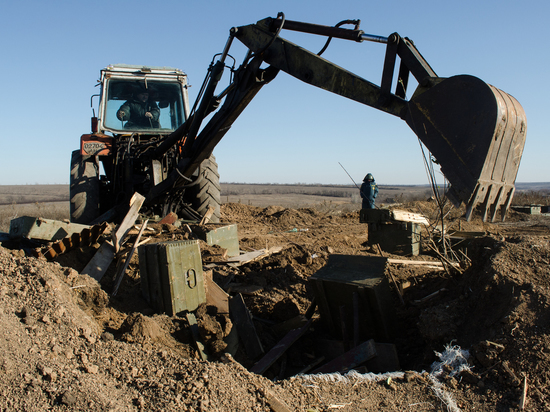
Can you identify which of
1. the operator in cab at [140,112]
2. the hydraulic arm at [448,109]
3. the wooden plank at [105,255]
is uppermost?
the operator in cab at [140,112]

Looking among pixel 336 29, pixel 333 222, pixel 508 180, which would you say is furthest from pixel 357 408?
pixel 333 222

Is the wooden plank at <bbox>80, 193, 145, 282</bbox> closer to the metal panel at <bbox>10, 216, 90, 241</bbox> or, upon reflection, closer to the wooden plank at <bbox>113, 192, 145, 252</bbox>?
the wooden plank at <bbox>113, 192, 145, 252</bbox>

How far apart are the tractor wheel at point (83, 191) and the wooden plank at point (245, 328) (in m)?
Answer: 3.82

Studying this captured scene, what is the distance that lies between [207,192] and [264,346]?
162 inches

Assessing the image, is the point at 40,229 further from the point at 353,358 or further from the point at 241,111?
the point at 353,358

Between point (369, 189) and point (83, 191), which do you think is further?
point (369, 189)

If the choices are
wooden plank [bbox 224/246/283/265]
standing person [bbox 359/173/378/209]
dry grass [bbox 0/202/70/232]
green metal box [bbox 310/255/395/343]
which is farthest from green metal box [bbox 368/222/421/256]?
dry grass [bbox 0/202/70/232]

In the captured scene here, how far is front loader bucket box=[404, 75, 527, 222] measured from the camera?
3131mm

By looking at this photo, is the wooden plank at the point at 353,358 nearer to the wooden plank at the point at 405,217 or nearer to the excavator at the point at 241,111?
the excavator at the point at 241,111

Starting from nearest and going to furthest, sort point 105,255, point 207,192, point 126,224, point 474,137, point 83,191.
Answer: point 474,137 < point 105,255 < point 126,224 < point 83,191 < point 207,192

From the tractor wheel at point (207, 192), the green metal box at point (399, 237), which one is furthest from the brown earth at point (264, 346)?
the tractor wheel at point (207, 192)

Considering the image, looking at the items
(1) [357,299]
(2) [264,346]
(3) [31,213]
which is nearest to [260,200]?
(3) [31,213]

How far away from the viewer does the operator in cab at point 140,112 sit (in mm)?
7809

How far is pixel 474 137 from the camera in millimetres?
3199
